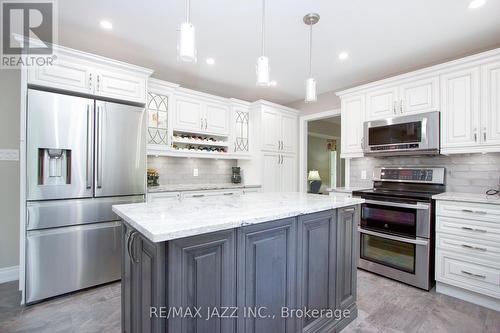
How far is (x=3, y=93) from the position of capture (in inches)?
105

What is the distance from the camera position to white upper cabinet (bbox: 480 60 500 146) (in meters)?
2.43

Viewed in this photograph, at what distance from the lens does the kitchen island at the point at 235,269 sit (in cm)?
107

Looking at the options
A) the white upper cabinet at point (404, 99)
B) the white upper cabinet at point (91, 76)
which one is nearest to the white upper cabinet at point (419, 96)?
the white upper cabinet at point (404, 99)

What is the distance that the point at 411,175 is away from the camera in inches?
124

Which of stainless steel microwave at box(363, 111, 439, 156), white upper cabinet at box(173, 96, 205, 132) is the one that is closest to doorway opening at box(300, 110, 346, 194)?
stainless steel microwave at box(363, 111, 439, 156)

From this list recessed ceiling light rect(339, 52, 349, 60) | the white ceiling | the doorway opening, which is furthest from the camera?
the doorway opening

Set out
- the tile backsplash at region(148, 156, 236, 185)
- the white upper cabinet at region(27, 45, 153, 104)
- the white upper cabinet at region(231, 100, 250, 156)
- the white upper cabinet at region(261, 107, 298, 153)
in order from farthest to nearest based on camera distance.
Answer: the white upper cabinet at region(261, 107, 298, 153) < the white upper cabinet at region(231, 100, 250, 156) < the tile backsplash at region(148, 156, 236, 185) < the white upper cabinet at region(27, 45, 153, 104)

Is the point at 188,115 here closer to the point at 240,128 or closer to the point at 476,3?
the point at 240,128

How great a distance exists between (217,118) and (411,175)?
9.53 ft

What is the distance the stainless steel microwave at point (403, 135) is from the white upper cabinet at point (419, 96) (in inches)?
4.0

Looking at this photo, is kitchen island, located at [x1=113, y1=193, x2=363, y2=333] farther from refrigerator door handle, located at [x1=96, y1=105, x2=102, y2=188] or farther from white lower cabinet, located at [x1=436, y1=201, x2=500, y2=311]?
white lower cabinet, located at [x1=436, y1=201, x2=500, y2=311]

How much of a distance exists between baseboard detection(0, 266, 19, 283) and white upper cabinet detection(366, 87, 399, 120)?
4685 mm

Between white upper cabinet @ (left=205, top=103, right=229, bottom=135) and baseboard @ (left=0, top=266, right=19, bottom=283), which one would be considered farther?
white upper cabinet @ (left=205, top=103, right=229, bottom=135)

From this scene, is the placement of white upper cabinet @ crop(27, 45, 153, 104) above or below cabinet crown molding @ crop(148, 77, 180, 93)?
below
